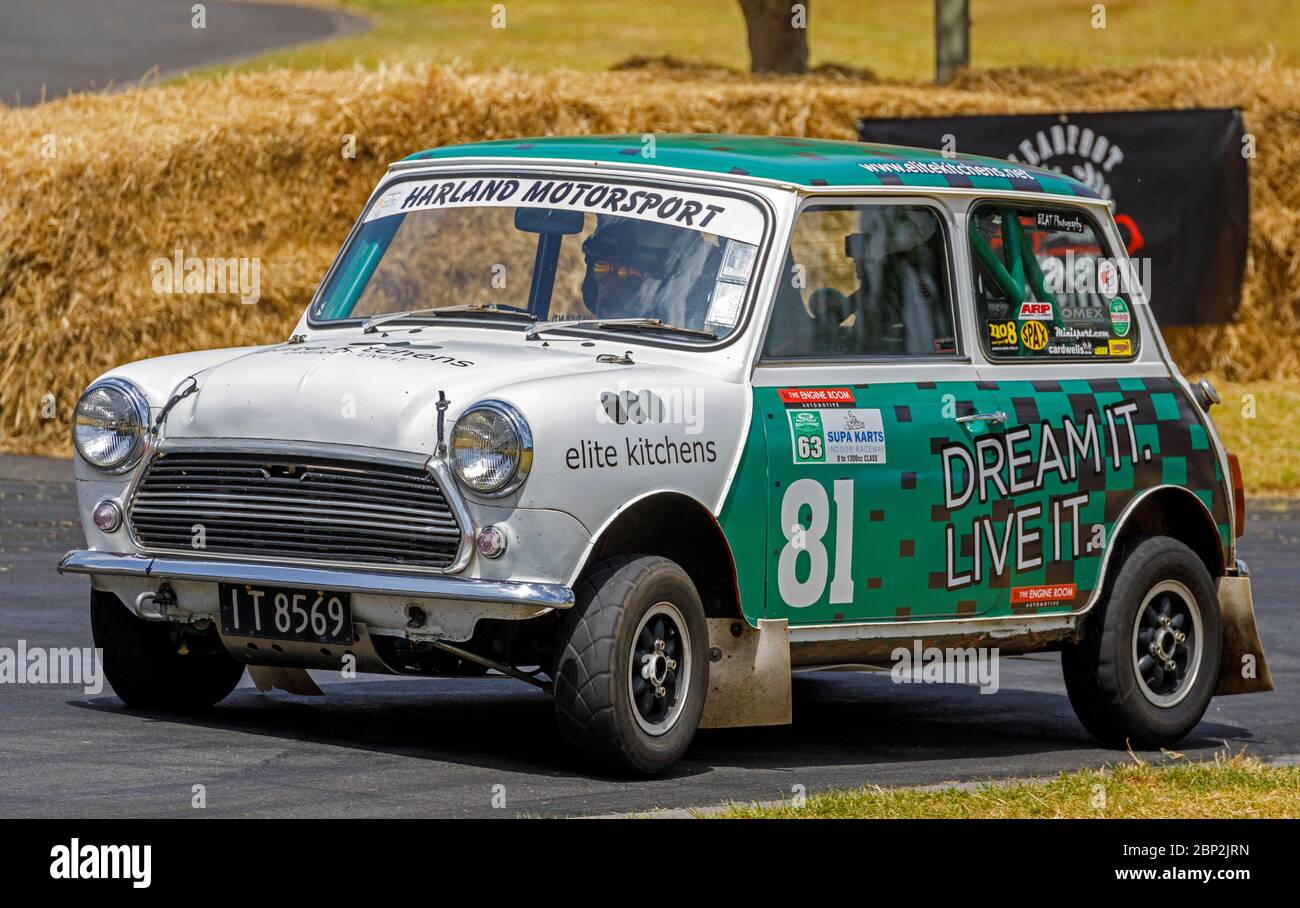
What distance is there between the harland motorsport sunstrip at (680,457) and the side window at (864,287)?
1 cm

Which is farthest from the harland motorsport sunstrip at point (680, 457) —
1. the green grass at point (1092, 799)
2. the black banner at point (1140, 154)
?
the black banner at point (1140, 154)

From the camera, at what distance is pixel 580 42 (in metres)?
44.2

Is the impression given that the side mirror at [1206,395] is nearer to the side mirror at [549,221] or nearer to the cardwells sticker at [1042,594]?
the cardwells sticker at [1042,594]

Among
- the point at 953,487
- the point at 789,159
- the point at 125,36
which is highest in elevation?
the point at 125,36

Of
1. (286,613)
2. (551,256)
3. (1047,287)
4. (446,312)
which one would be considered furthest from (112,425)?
(1047,287)

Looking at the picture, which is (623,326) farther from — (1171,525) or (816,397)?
(1171,525)

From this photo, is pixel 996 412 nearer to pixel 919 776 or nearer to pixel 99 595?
pixel 919 776

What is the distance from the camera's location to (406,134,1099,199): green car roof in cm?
835

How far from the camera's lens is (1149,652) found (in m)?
9.05

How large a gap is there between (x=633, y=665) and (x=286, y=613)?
3.50ft

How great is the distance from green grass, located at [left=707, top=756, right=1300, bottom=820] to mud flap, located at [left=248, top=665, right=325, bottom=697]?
1.99 meters

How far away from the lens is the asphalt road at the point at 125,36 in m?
33.6
